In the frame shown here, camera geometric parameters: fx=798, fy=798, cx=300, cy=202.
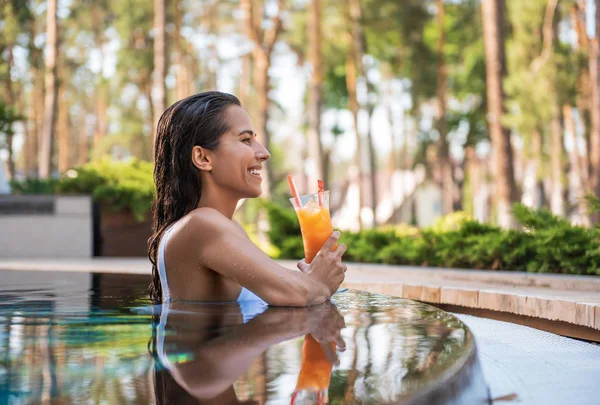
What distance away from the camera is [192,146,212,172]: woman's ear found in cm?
340

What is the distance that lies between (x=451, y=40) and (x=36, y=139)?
2422cm

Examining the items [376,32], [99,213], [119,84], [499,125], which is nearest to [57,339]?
[99,213]

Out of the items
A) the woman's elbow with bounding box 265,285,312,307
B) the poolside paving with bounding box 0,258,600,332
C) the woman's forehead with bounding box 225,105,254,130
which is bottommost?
the poolside paving with bounding box 0,258,600,332

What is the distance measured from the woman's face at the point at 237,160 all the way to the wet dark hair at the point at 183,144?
3 centimetres

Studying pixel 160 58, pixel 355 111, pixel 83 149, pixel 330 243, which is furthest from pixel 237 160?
pixel 83 149

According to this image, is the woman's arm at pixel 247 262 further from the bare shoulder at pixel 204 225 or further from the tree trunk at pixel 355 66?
the tree trunk at pixel 355 66

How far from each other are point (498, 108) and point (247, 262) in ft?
41.3

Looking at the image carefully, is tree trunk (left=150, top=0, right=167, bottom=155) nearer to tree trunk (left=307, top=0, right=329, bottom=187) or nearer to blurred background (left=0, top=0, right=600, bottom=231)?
blurred background (left=0, top=0, right=600, bottom=231)

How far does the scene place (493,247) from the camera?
29.3 ft

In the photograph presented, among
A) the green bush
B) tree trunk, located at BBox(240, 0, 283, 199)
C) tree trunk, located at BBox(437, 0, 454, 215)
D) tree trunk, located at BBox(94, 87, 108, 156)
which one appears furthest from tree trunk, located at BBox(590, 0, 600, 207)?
tree trunk, located at BBox(94, 87, 108, 156)

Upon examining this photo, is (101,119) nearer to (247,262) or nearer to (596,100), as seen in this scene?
(596,100)

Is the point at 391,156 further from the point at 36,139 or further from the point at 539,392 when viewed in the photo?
the point at 539,392

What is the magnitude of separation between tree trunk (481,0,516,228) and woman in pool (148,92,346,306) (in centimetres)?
1144

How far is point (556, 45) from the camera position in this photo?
29125 mm
